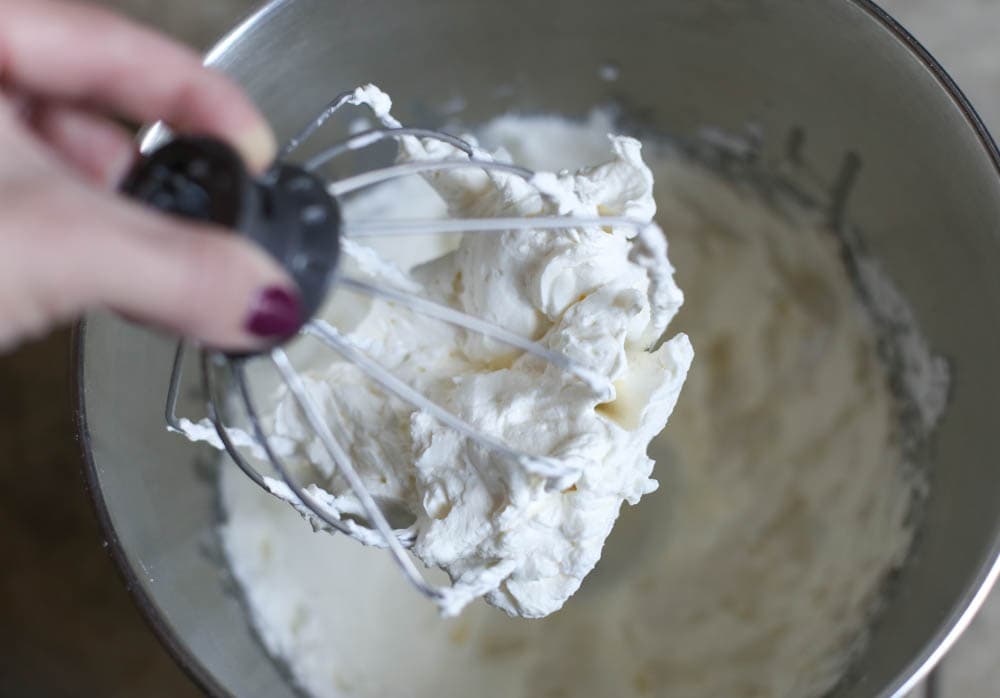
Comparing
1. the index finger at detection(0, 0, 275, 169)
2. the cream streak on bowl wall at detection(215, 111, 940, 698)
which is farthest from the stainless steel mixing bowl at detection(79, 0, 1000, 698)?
the index finger at detection(0, 0, 275, 169)

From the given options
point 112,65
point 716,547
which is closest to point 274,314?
point 112,65

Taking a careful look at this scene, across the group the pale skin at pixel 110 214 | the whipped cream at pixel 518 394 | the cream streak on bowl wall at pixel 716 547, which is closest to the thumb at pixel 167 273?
the pale skin at pixel 110 214

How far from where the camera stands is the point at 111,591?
0.72 m

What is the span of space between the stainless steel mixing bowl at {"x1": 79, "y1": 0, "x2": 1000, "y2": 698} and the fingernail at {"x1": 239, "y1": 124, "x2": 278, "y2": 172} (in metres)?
0.23

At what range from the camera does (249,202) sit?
0.32m

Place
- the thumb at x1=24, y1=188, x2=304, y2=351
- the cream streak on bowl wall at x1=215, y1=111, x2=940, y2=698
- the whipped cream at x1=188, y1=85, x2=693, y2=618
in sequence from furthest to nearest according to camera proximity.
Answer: the cream streak on bowl wall at x1=215, y1=111, x2=940, y2=698 → the whipped cream at x1=188, y1=85, x2=693, y2=618 → the thumb at x1=24, y1=188, x2=304, y2=351

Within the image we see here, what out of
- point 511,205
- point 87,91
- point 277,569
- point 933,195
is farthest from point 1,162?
point 933,195

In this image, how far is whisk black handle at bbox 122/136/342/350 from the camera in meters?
0.32

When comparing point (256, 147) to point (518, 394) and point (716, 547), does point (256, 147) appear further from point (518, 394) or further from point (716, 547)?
point (716, 547)

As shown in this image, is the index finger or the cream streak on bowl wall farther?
the cream streak on bowl wall

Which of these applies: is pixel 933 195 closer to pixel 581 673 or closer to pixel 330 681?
pixel 581 673

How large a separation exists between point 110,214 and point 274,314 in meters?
0.06

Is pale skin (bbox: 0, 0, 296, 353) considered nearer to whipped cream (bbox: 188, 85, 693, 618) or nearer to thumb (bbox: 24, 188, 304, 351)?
thumb (bbox: 24, 188, 304, 351)

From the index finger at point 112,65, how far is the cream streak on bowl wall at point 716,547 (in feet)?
1.19
